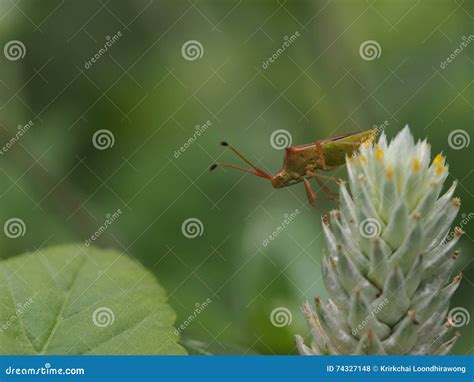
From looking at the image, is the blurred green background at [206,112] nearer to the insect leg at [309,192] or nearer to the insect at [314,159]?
the insect leg at [309,192]

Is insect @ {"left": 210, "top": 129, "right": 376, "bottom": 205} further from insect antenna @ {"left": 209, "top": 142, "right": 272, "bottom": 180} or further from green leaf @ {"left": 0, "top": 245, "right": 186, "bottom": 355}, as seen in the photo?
green leaf @ {"left": 0, "top": 245, "right": 186, "bottom": 355}

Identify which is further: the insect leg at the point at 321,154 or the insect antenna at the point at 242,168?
the insect antenna at the point at 242,168

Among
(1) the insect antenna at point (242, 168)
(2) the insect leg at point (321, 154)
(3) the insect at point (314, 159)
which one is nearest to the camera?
(3) the insect at point (314, 159)

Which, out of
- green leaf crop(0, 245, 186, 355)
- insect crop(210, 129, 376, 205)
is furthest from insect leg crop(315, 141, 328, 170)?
green leaf crop(0, 245, 186, 355)

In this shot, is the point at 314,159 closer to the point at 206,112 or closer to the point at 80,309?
the point at 206,112

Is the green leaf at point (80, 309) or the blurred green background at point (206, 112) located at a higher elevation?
the blurred green background at point (206, 112)

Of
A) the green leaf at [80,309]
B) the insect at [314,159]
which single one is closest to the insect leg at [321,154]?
the insect at [314,159]
